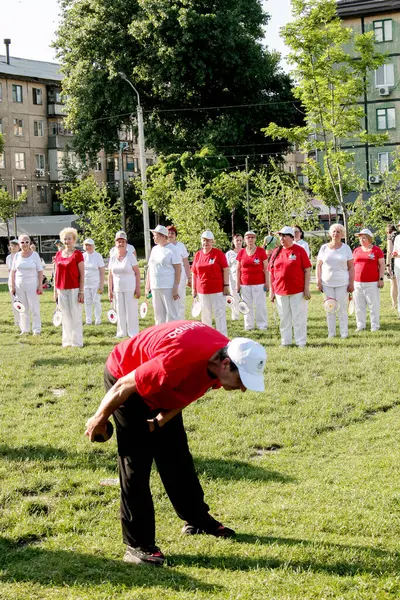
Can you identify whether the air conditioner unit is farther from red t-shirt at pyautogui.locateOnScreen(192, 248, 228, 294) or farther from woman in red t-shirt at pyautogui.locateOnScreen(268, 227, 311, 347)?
woman in red t-shirt at pyautogui.locateOnScreen(268, 227, 311, 347)

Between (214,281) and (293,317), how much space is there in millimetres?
1650

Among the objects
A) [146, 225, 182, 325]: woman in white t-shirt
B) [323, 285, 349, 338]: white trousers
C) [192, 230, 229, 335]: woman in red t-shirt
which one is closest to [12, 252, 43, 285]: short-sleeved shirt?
[146, 225, 182, 325]: woman in white t-shirt

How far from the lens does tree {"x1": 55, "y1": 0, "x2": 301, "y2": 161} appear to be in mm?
44844

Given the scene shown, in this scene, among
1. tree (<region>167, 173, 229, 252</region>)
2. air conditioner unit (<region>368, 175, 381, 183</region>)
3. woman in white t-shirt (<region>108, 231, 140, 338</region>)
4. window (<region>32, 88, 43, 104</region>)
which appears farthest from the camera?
window (<region>32, 88, 43, 104</region>)

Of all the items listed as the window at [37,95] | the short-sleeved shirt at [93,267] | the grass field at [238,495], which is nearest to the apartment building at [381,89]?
the window at [37,95]

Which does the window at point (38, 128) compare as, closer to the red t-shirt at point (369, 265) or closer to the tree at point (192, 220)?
the tree at point (192, 220)

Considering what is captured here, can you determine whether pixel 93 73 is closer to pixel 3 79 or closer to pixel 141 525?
pixel 3 79

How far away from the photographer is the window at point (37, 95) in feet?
253

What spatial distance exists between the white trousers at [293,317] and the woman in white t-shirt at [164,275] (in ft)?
6.01

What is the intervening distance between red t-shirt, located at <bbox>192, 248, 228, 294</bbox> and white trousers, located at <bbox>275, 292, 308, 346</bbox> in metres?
1.16

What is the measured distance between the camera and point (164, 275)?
46.2ft

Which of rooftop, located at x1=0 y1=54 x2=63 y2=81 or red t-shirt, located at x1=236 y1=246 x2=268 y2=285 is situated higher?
rooftop, located at x1=0 y1=54 x2=63 y2=81

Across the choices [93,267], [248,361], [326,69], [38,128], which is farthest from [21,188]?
[248,361]

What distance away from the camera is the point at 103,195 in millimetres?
37844
